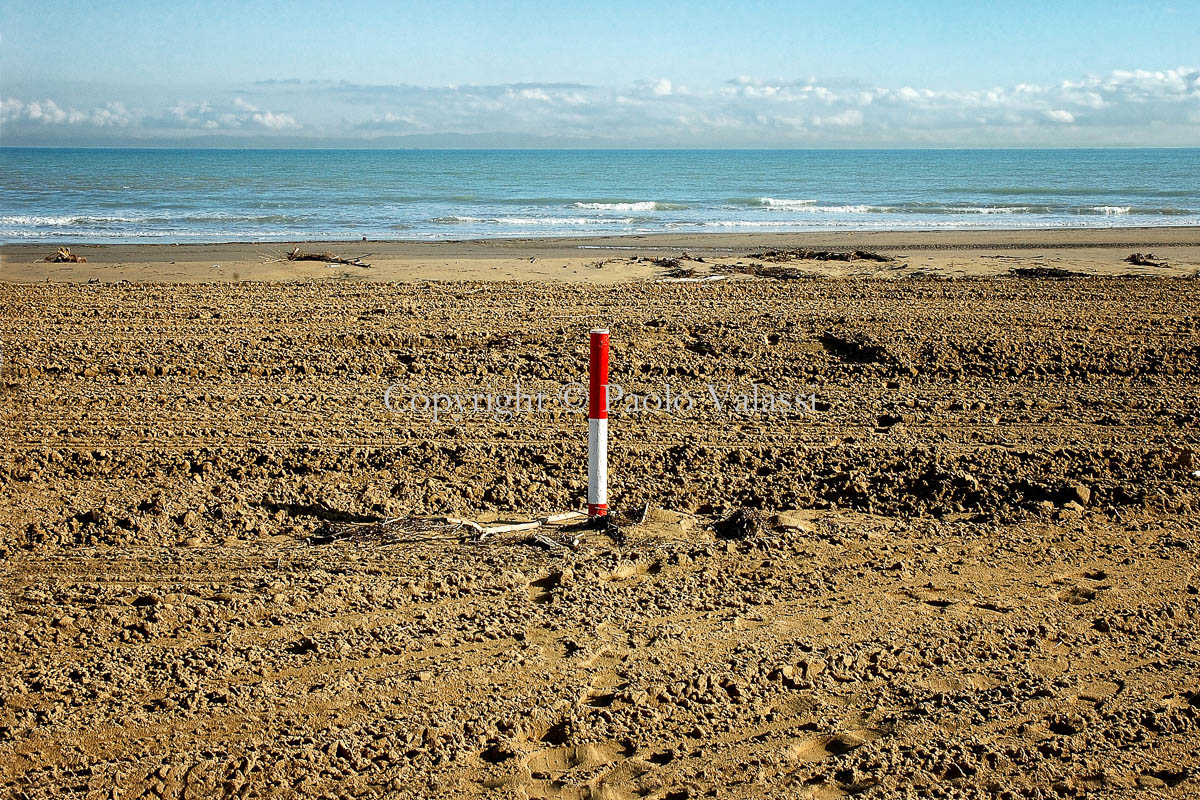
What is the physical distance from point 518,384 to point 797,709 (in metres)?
4.89

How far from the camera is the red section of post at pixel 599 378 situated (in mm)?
5324

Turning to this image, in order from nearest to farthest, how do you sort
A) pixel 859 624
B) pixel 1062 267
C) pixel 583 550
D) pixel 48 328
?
pixel 859 624 → pixel 583 550 → pixel 48 328 → pixel 1062 267

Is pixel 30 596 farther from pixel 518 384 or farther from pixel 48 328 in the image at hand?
pixel 48 328

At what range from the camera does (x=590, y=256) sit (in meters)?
19.2

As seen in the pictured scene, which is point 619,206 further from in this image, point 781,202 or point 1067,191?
point 1067,191

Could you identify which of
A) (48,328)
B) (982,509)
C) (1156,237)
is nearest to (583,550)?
(982,509)

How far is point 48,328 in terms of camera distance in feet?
33.3

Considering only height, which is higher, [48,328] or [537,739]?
[48,328]

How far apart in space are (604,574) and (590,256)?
1495cm

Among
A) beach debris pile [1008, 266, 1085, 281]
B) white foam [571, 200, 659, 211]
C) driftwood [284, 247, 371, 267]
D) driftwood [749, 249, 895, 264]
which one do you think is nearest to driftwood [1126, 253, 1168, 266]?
beach debris pile [1008, 266, 1085, 281]

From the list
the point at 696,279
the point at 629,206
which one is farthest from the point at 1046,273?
the point at 629,206

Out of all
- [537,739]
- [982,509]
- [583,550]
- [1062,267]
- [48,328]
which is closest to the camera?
[537,739]

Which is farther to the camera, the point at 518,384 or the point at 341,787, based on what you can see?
the point at 518,384

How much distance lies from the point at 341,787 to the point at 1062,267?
1700 cm
